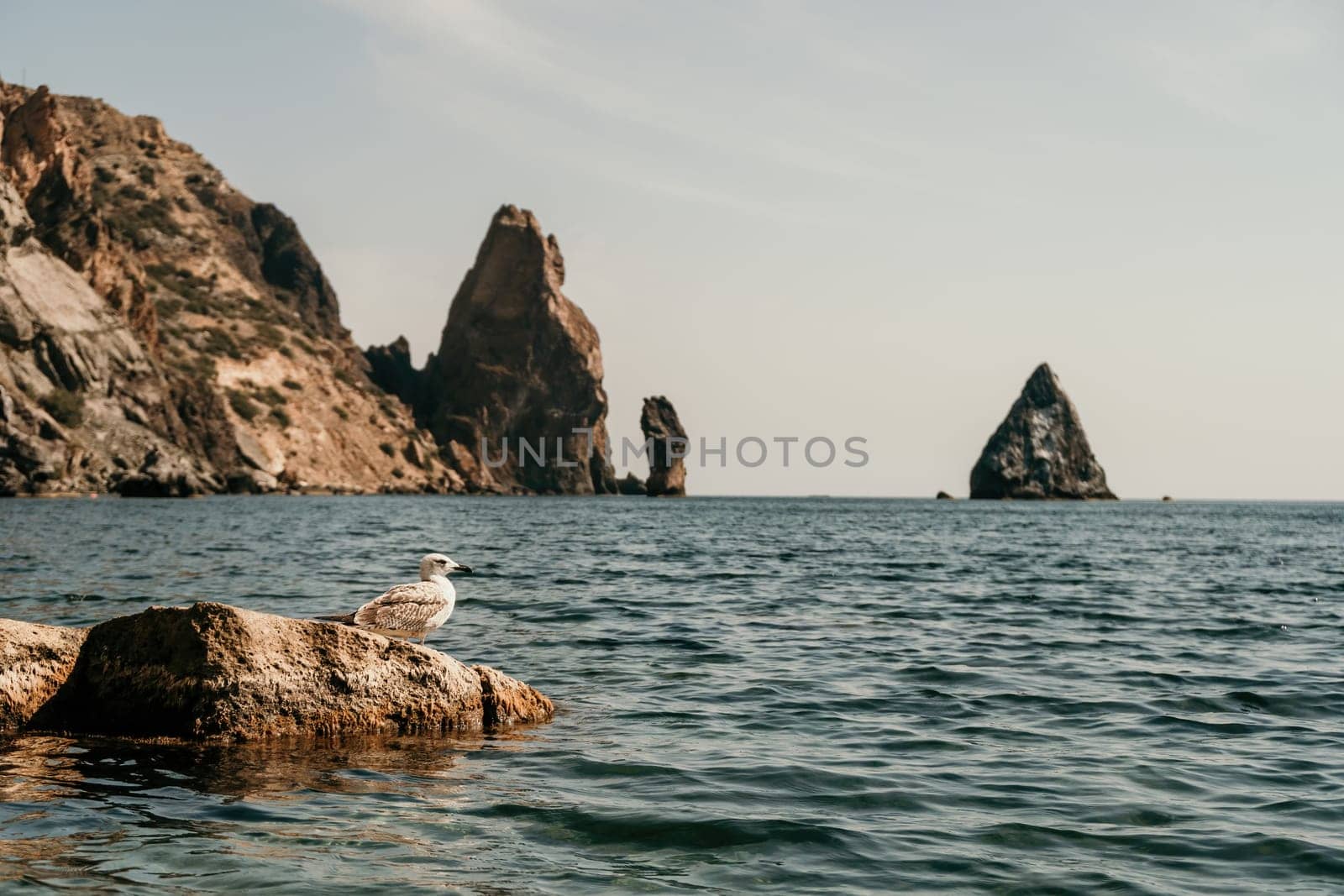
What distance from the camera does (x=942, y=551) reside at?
142 ft

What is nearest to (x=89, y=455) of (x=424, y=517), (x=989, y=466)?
(x=424, y=517)

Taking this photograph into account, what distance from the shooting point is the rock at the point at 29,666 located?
33.1 ft

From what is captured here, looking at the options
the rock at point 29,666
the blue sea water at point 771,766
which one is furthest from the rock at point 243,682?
the blue sea water at point 771,766

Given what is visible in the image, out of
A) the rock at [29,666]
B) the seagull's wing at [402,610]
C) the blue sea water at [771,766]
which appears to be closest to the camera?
the blue sea water at [771,766]

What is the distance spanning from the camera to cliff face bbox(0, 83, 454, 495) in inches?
3406

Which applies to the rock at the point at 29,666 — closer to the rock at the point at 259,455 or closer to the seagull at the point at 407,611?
the seagull at the point at 407,611

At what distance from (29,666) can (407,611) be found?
3.43 meters

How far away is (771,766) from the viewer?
9.70m

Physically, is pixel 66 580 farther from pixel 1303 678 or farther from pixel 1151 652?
pixel 1303 678

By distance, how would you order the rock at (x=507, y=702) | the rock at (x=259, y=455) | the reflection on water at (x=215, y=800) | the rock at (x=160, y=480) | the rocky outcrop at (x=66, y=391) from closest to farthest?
the reflection on water at (x=215, y=800)
the rock at (x=507, y=702)
the rocky outcrop at (x=66, y=391)
the rock at (x=160, y=480)
the rock at (x=259, y=455)

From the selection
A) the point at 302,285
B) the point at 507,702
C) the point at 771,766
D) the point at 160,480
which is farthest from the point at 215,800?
the point at 302,285

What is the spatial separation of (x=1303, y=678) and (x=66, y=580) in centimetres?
2202

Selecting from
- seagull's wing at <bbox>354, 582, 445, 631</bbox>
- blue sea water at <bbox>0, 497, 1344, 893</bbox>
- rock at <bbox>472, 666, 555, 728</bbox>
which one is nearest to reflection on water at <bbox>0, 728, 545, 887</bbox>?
blue sea water at <bbox>0, 497, 1344, 893</bbox>

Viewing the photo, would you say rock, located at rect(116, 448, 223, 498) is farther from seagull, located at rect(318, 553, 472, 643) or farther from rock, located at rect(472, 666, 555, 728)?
rock, located at rect(472, 666, 555, 728)
